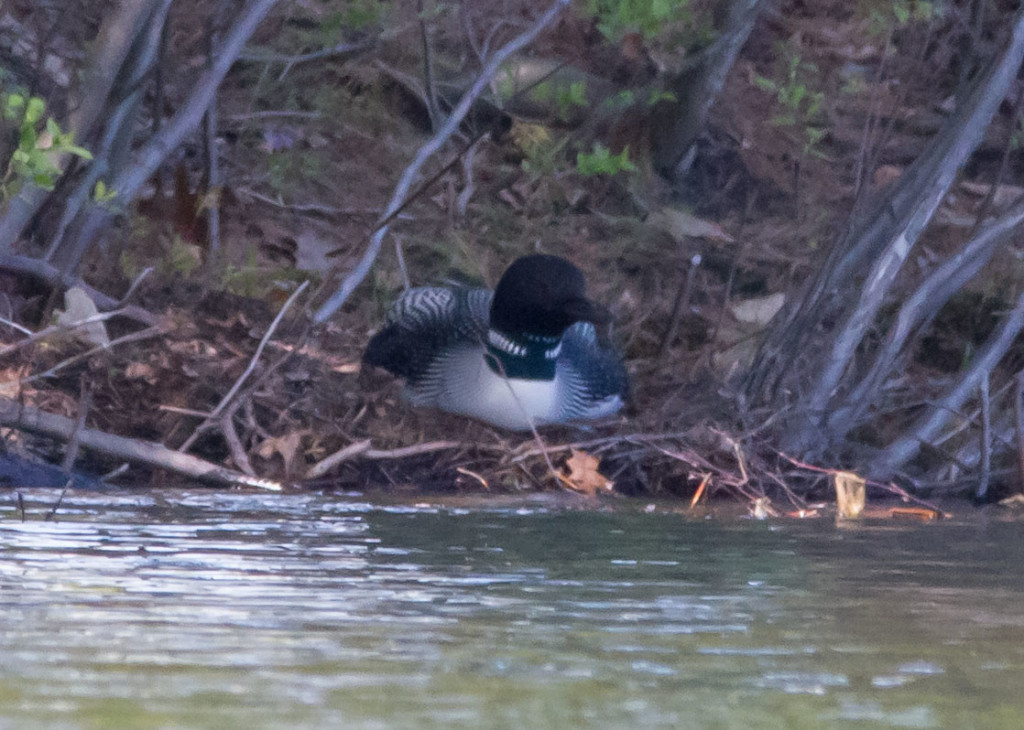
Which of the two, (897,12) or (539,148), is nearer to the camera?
(897,12)

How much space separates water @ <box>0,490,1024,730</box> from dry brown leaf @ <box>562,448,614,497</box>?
62 centimetres

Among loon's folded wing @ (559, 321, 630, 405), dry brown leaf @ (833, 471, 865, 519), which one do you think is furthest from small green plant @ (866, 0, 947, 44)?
dry brown leaf @ (833, 471, 865, 519)

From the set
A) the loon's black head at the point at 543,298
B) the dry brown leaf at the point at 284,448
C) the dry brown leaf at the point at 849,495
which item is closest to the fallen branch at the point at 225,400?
the dry brown leaf at the point at 284,448

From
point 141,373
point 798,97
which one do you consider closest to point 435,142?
point 141,373

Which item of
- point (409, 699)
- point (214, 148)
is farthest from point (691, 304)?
point (409, 699)

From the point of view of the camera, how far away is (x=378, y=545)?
188 inches

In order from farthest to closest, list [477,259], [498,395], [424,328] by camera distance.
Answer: [477,259], [424,328], [498,395]

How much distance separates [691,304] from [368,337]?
4.75 feet

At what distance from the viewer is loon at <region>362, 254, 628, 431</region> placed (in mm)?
6672

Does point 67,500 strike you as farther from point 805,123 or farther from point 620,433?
point 805,123

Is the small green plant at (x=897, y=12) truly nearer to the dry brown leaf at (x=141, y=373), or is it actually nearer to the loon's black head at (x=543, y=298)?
the loon's black head at (x=543, y=298)

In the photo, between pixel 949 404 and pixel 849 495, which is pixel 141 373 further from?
pixel 949 404

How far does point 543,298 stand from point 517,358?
9.7 inches

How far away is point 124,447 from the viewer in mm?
5953
